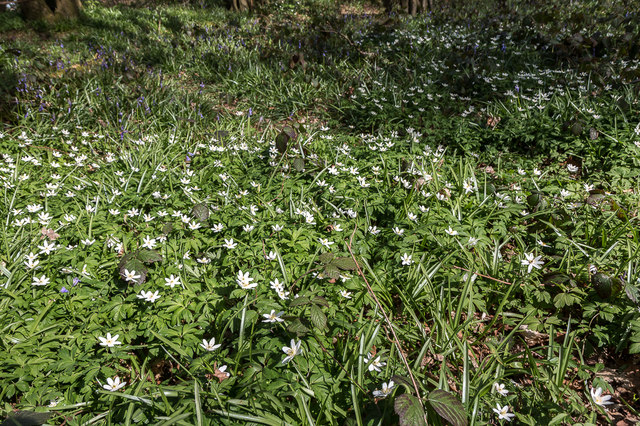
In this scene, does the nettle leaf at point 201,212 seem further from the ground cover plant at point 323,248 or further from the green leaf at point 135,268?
the green leaf at point 135,268

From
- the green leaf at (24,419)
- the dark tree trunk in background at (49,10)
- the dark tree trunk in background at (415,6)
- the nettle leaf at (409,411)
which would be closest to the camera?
the nettle leaf at (409,411)

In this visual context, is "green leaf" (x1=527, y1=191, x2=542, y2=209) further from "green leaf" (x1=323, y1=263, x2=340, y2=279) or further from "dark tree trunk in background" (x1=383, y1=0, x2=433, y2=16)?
"dark tree trunk in background" (x1=383, y1=0, x2=433, y2=16)

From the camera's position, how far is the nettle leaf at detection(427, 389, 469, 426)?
1.40 metres

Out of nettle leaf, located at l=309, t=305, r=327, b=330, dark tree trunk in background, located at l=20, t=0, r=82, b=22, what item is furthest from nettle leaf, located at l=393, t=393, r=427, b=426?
dark tree trunk in background, located at l=20, t=0, r=82, b=22

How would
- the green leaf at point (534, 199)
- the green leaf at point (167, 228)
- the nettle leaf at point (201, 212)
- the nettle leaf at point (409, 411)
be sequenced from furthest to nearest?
1. the green leaf at point (534, 199)
2. the nettle leaf at point (201, 212)
3. the green leaf at point (167, 228)
4. the nettle leaf at point (409, 411)

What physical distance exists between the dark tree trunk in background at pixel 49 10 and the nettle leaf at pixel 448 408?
39.4 ft

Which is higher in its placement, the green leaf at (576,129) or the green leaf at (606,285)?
the green leaf at (576,129)

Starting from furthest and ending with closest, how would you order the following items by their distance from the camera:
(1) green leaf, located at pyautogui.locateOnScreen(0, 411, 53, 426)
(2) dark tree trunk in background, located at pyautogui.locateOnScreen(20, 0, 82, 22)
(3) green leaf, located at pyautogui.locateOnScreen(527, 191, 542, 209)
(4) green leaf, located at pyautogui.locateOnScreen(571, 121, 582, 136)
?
(2) dark tree trunk in background, located at pyautogui.locateOnScreen(20, 0, 82, 22), (4) green leaf, located at pyautogui.locateOnScreen(571, 121, 582, 136), (3) green leaf, located at pyautogui.locateOnScreen(527, 191, 542, 209), (1) green leaf, located at pyautogui.locateOnScreen(0, 411, 53, 426)

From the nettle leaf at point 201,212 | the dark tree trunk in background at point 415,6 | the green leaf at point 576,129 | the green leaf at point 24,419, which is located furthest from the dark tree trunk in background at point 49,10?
the green leaf at point 576,129

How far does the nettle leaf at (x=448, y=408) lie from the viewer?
1398mm

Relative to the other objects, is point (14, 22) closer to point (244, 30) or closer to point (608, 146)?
point (244, 30)

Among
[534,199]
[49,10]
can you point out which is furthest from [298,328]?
[49,10]

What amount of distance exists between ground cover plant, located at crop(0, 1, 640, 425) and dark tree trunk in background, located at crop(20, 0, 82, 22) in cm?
452

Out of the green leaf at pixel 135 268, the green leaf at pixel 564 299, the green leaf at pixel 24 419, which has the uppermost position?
the green leaf at pixel 135 268
